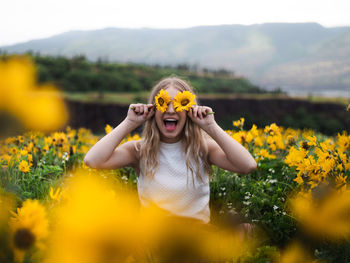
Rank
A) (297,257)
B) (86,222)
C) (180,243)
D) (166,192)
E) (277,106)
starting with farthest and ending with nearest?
(277,106) < (166,192) < (297,257) < (180,243) < (86,222)

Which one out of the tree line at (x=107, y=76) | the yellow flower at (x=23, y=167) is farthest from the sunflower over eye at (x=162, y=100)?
the tree line at (x=107, y=76)

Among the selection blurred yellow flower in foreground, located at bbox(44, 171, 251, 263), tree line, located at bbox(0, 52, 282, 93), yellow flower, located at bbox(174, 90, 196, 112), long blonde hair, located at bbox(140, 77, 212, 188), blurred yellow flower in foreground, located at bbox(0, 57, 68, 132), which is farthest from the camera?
tree line, located at bbox(0, 52, 282, 93)

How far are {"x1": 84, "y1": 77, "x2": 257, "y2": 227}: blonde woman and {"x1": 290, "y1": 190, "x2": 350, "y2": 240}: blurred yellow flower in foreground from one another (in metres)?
0.44

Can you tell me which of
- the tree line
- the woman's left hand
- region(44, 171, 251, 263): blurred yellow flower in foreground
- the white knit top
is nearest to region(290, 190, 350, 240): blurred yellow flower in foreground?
the white knit top

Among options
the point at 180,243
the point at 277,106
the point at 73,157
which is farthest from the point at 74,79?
the point at 180,243

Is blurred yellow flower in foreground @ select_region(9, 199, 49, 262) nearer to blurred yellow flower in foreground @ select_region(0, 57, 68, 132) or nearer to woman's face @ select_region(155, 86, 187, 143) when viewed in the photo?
blurred yellow flower in foreground @ select_region(0, 57, 68, 132)

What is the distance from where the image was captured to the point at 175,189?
212 centimetres

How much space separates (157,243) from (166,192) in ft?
3.31

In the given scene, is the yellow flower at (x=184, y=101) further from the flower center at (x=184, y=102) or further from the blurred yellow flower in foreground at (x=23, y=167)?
the blurred yellow flower in foreground at (x=23, y=167)

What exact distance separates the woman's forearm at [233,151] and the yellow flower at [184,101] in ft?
0.73

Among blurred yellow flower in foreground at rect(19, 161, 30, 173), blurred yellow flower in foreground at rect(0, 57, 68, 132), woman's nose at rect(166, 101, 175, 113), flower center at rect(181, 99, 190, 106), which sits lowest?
blurred yellow flower in foreground at rect(19, 161, 30, 173)

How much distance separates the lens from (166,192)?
6.97 feet

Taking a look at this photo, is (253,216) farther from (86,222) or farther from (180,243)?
(86,222)

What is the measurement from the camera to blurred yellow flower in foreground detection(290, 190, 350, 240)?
1.66 metres
